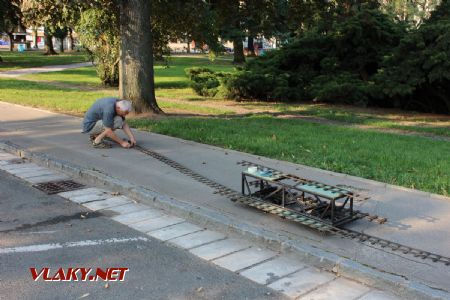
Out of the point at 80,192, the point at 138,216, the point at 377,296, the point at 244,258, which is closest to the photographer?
the point at 377,296

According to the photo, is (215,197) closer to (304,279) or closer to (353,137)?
(304,279)

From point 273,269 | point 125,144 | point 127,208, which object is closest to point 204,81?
point 125,144

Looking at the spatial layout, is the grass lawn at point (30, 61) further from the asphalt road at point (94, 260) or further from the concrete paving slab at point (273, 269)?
the concrete paving slab at point (273, 269)

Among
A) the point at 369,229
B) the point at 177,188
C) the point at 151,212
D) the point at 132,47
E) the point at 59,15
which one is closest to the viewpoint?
the point at 369,229

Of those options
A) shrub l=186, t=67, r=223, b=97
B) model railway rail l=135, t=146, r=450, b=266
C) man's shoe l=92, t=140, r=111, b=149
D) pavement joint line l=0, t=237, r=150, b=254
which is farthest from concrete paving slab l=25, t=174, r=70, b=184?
shrub l=186, t=67, r=223, b=97

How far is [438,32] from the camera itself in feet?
50.4

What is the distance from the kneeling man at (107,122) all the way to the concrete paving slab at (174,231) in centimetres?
362

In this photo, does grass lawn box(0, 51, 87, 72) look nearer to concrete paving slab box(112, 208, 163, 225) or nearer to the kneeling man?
the kneeling man

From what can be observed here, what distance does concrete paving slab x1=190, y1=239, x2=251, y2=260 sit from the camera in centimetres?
493

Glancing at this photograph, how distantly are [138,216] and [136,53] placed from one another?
7633 millimetres

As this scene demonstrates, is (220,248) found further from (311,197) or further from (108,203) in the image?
(108,203)

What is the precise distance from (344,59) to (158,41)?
7085mm

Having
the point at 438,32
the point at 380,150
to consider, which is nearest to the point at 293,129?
the point at 380,150

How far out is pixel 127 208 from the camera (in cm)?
636
